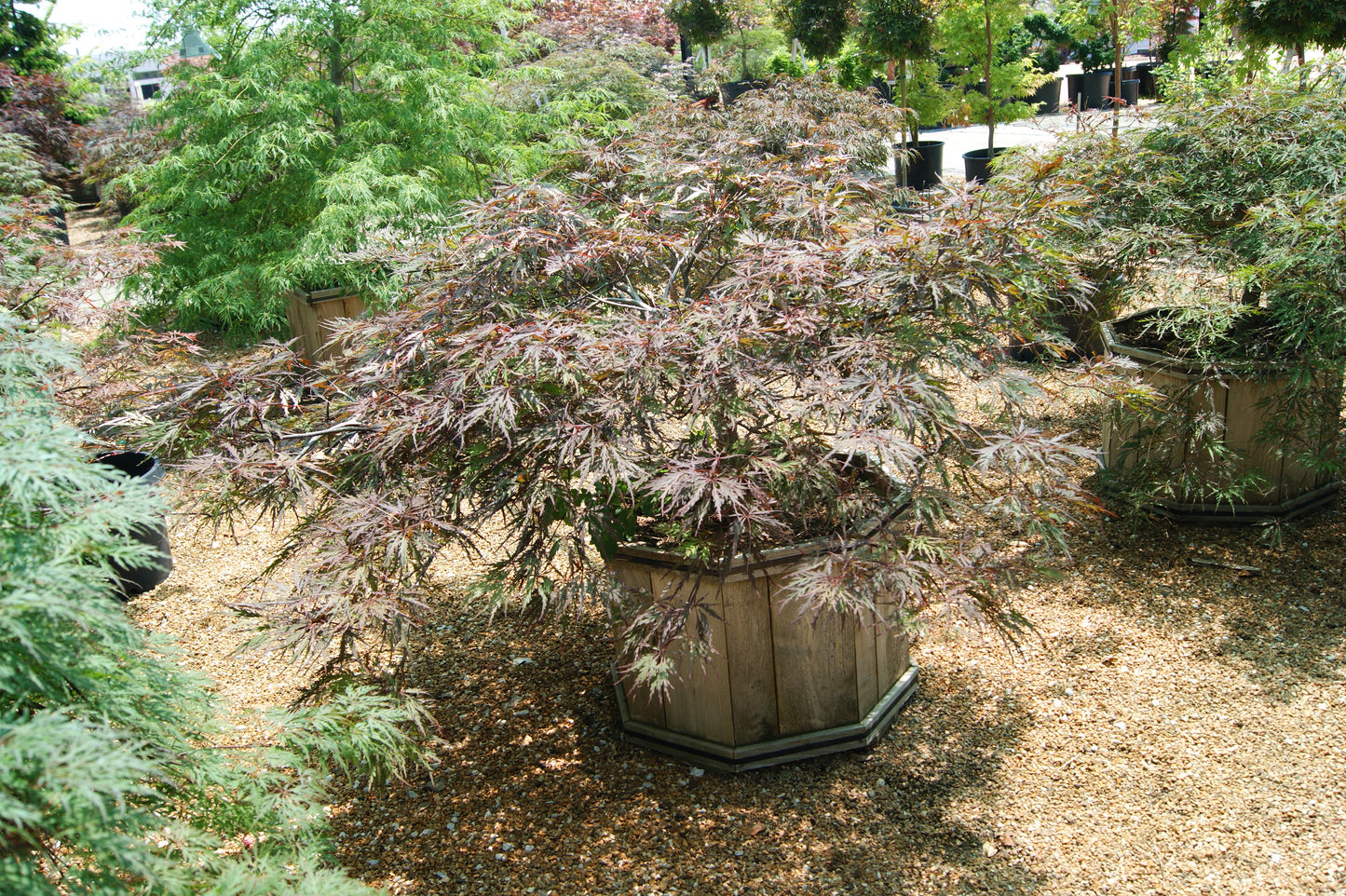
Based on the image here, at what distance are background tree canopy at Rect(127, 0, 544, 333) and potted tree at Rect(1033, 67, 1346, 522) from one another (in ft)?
11.4

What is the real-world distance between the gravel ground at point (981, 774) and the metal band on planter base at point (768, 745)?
44 millimetres

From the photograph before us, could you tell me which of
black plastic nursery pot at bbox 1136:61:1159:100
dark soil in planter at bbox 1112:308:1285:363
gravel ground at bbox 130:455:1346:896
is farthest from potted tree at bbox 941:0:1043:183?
black plastic nursery pot at bbox 1136:61:1159:100

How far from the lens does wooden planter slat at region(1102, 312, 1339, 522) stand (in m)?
3.28

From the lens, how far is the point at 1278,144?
3.30 m

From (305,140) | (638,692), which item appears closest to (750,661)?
(638,692)

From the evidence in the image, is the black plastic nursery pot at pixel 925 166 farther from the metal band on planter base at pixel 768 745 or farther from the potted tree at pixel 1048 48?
the metal band on planter base at pixel 768 745

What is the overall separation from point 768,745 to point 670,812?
0.32 metres

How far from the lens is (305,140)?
5191 millimetres

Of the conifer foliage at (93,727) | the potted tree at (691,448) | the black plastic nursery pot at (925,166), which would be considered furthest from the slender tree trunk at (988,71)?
the conifer foliage at (93,727)

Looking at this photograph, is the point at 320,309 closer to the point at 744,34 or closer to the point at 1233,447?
the point at 1233,447

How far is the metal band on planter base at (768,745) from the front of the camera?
8.29 feet

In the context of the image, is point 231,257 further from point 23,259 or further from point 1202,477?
point 1202,477

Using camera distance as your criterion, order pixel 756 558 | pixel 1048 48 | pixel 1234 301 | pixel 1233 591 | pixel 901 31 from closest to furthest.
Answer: pixel 756 558 < pixel 1233 591 < pixel 1234 301 < pixel 901 31 < pixel 1048 48

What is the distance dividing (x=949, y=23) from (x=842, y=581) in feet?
24.0
